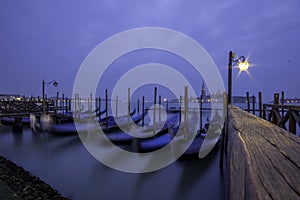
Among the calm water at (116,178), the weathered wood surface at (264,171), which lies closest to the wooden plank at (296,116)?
the weathered wood surface at (264,171)

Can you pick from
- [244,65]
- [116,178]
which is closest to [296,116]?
[244,65]

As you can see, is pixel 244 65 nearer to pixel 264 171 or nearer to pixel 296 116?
pixel 296 116

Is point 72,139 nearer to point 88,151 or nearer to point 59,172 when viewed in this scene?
point 88,151

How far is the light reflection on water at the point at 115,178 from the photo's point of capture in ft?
12.8

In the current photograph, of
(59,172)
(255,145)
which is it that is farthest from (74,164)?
(255,145)

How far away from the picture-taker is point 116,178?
444 cm

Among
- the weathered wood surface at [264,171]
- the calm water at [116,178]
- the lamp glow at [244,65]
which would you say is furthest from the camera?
the lamp glow at [244,65]

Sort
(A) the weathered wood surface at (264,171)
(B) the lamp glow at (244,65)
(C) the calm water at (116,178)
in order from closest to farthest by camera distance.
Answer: (A) the weathered wood surface at (264,171) → (C) the calm water at (116,178) → (B) the lamp glow at (244,65)

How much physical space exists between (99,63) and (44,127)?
6.58m

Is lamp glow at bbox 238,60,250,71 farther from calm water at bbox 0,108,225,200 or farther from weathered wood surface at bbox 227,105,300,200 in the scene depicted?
weathered wood surface at bbox 227,105,300,200

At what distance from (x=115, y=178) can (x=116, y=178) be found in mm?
26

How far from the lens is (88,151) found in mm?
6426

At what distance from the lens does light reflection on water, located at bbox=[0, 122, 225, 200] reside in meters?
3.89

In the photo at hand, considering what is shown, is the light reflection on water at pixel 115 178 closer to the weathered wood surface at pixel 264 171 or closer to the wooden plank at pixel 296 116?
the wooden plank at pixel 296 116
